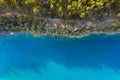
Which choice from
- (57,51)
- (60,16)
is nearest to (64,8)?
(60,16)

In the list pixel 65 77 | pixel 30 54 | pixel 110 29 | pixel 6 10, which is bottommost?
pixel 65 77

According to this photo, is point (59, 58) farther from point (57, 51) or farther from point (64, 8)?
point (64, 8)

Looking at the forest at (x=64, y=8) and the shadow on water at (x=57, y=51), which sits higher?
the forest at (x=64, y=8)

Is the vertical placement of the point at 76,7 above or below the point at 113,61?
above

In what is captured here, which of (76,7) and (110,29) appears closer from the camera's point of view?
(76,7)

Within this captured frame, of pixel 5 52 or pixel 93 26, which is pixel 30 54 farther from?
pixel 93 26

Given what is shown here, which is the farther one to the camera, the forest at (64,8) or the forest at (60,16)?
the forest at (60,16)

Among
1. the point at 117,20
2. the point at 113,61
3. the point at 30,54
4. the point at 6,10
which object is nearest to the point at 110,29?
the point at 117,20
